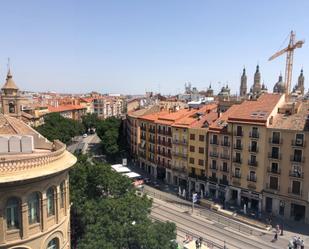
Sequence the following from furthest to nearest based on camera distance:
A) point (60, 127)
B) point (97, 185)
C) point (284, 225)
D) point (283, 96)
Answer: point (60, 127)
point (283, 96)
point (284, 225)
point (97, 185)

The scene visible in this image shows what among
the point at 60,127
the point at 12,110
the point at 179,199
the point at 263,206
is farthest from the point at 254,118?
the point at 60,127

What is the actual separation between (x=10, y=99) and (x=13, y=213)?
167 ft

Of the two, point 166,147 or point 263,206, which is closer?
point 263,206

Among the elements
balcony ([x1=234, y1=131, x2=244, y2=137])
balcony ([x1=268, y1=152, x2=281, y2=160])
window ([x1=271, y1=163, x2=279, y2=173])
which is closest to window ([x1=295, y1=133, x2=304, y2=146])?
balcony ([x1=268, y1=152, x2=281, y2=160])

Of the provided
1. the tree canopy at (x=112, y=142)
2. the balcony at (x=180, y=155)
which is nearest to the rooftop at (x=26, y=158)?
the balcony at (x=180, y=155)

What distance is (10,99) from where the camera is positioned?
63.1 m

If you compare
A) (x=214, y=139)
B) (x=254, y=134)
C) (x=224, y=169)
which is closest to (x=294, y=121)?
(x=254, y=134)

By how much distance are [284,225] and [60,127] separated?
68.8 metres

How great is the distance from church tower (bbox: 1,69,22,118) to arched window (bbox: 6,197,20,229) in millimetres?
41298

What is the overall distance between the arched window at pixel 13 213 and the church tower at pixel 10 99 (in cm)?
4130

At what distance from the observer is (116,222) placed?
26656 millimetres

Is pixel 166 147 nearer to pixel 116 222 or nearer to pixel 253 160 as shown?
pixel 253 160

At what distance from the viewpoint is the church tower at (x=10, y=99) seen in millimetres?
58791

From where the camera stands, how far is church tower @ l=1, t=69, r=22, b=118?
5879 centimetres
